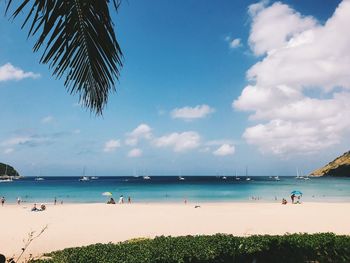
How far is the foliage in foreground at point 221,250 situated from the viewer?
1004 cm

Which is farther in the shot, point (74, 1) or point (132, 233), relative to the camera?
point (132, 233)

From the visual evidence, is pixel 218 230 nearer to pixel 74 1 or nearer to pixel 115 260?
pixel 115 260

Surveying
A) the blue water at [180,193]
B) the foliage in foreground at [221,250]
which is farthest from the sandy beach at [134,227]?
the blue water at [180,193]

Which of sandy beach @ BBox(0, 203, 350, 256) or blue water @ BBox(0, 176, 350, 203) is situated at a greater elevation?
blue water @ BBox(0, 176, 350, 203)

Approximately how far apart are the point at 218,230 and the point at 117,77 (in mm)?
19809

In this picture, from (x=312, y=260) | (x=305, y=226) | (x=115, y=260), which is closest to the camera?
(x=115, y=260)

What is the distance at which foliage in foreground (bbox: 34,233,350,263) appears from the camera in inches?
395

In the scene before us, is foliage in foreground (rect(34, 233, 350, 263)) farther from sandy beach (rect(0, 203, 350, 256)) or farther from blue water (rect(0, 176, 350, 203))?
blue water (rect(0, 176, 350, 203))

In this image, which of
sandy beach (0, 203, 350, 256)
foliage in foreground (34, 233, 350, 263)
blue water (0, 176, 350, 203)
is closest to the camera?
foliage in foreground (34, 233, 350, 263)

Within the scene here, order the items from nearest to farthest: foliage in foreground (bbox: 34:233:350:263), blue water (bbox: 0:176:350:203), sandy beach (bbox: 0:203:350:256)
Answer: foliage in foreground (bbox: 34:233:350:263) < sandy beach (bbox: 0:203:350:256) < blue water (bbox: 0:176:350:203)

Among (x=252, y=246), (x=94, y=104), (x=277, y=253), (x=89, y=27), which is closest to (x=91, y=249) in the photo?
(x=252, y=246)

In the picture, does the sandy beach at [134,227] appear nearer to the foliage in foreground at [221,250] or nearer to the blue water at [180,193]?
the foliage in foreground at [221,250]

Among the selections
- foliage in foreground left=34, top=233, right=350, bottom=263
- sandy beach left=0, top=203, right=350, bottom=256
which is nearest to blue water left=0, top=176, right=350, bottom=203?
sandy beach left=0, top=203, right=350, bottom=256

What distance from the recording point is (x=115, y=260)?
32.1 feet
